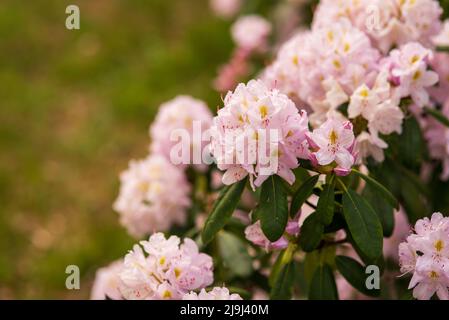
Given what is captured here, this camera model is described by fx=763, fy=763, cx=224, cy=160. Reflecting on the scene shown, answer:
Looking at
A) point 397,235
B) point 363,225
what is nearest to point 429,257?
point 363,225

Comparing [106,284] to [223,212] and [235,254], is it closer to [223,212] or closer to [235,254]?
[235,254]

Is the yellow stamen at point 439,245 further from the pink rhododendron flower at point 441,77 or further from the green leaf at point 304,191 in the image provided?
the pink rhododendron flower at point 441,77

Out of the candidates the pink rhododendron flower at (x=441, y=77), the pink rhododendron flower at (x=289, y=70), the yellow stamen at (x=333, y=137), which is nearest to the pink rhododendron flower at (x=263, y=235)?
the yellow stamen at (x=333, y=137)

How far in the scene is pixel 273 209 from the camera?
62.7 inches

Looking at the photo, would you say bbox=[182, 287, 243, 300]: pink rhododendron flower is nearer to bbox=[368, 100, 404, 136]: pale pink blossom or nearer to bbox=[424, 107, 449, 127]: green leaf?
bbox=[368, 100, 404, 136]: pale pink blossom

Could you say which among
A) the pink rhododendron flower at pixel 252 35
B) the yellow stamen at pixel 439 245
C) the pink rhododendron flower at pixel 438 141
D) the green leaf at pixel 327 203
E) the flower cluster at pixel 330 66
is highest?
the pink rhododendron flower at pixel 252 35

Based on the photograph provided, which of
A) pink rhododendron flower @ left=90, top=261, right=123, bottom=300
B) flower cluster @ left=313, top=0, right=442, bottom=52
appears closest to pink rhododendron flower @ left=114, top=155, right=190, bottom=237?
pink rhododendron flower @ left=90, top=261, right=123, bottom=300

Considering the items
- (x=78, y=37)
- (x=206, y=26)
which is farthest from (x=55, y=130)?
(x=206, y=26)

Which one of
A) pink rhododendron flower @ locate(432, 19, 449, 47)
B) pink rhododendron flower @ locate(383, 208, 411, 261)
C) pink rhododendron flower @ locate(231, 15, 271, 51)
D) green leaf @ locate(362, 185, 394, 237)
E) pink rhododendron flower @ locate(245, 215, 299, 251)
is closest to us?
pink rhododendron flower @ locate(245, 215, 299, 251)

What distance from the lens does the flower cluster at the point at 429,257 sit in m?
1.54

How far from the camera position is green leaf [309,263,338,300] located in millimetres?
1813

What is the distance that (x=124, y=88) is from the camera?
4.19 m

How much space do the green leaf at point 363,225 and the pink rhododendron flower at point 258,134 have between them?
16 cm
